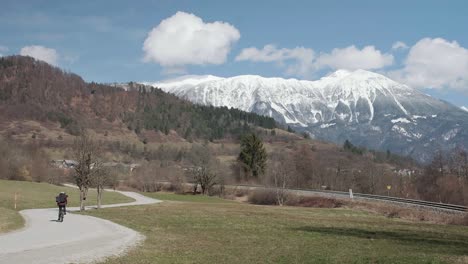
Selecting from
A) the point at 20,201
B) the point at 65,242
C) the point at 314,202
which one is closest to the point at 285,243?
the point at 65,242

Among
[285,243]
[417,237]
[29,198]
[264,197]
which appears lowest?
[264,197]

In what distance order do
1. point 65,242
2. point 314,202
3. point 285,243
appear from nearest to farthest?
point 65,242 < point 285,243 < point 314,202

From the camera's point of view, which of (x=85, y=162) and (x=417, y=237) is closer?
(x=417, y=237)

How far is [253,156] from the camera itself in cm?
12031

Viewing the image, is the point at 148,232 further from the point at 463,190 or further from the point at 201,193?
the point at 201,193

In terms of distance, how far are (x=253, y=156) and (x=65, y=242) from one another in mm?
97095

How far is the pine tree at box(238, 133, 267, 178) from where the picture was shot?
389ft

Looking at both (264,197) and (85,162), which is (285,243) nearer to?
(85,162)

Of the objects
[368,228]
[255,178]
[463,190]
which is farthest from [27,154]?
[368,228]

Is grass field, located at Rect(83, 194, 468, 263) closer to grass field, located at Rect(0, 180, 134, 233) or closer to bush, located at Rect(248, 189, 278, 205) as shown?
grass field, located at Rect(0, 180, 134, 233)

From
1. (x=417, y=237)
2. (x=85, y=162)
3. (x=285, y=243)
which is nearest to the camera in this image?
(x=285, y=243)

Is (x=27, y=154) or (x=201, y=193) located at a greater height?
(x=27, y=154)

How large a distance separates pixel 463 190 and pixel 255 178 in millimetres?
50181

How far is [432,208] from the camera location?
179 ft
